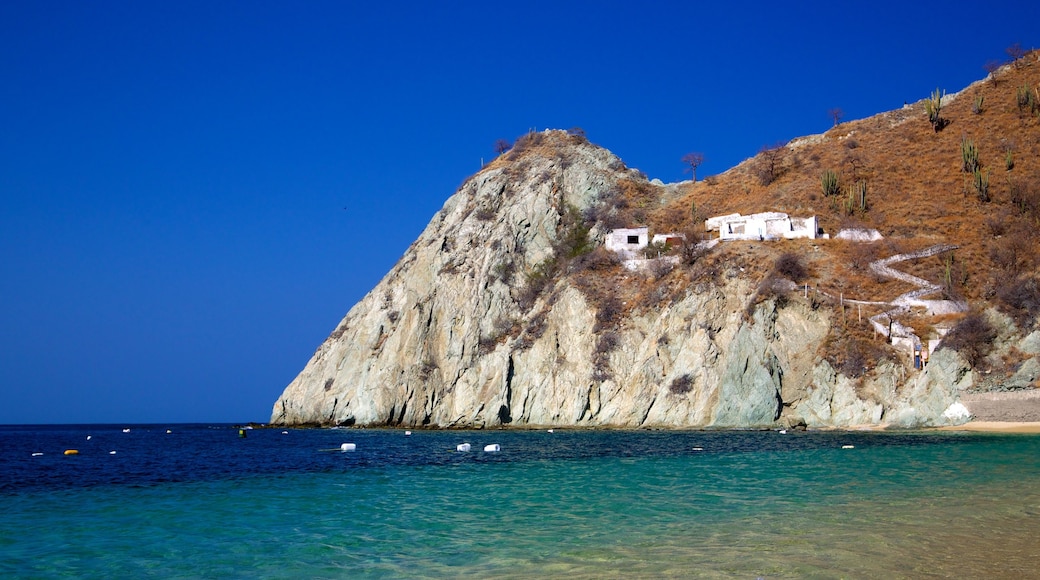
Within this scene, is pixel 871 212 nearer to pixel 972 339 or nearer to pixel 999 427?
pixel 972 339

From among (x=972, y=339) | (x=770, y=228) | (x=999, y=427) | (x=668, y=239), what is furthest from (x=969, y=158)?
(x=999, y=427)

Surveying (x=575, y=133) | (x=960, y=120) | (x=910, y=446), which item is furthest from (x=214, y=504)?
(x=960, y=120)

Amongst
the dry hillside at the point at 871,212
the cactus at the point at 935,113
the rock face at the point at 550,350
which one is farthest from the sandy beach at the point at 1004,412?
the cactus at the point at 935,113

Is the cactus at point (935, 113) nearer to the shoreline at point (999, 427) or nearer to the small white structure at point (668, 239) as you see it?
the small white structure at point (668, 239)

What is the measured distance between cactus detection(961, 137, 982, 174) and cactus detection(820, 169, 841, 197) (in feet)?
41.1

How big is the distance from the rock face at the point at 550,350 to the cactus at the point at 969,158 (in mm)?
33827

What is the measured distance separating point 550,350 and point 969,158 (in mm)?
Result: 49440

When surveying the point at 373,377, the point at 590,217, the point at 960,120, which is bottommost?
the point at 373,377

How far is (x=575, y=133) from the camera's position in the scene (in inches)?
4240

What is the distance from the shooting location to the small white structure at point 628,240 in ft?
261

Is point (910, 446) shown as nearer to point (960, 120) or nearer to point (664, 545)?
point (664, 545)

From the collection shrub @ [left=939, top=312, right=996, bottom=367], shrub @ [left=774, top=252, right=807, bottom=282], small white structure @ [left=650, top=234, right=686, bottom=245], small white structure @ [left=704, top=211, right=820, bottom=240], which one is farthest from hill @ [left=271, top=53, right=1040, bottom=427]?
small white structure @ [left=704, top=211, right=820, bottom=240]

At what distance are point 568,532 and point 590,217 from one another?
245ft

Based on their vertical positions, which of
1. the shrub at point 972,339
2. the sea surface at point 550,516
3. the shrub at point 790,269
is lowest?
the sea surface at point 550,516
